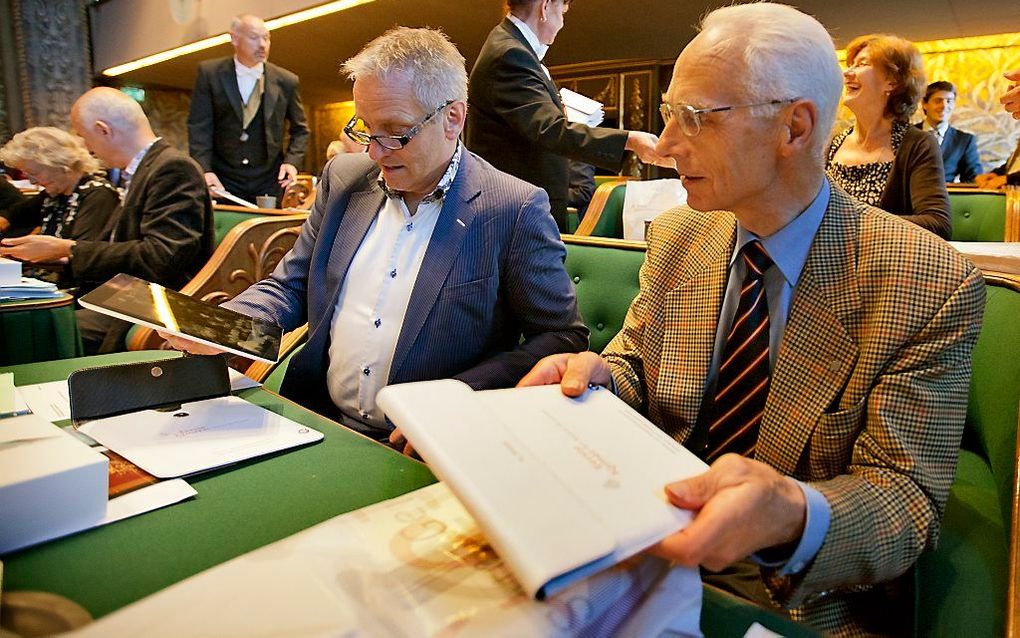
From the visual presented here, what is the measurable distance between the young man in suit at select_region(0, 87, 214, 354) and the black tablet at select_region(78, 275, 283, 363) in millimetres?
1630

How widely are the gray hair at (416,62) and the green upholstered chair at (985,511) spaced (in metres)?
1.13

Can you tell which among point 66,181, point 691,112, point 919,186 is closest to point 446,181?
point 691,112

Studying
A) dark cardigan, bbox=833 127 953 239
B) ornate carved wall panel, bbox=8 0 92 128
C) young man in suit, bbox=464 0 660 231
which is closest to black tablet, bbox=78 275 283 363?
young man in suit, bbox=464 0 660 231

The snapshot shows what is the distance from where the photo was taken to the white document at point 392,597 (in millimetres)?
525

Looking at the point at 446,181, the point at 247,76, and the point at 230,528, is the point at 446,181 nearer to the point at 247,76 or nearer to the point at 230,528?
the point at 230,528

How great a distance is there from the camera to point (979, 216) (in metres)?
2.90

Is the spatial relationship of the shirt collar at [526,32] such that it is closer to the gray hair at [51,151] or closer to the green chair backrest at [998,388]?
the green chair backrest at [998,388]

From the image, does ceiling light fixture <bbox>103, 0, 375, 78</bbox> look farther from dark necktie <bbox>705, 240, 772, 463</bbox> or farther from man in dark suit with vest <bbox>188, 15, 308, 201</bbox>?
dark necktie <bbox>705, 240, 772, 463</bbox>

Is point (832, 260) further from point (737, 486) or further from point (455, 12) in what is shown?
point (455, 12)

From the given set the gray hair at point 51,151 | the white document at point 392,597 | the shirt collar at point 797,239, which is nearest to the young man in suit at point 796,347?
the shirt collar at point 797,239

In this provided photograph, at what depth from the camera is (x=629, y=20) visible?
6.52m

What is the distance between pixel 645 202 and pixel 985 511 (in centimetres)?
183

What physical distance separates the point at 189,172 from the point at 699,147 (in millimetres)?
2388

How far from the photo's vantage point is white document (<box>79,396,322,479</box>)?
35.4 inches
